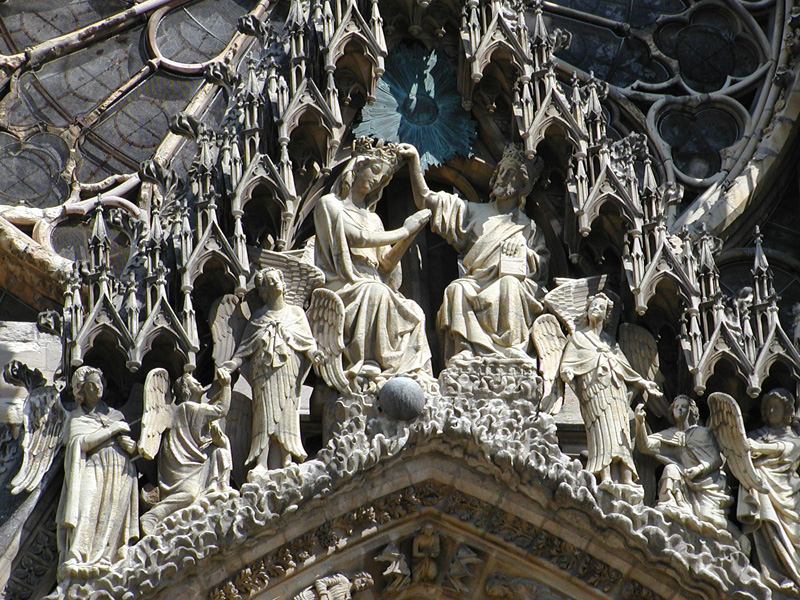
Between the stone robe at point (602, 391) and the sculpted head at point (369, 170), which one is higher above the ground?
the sculpted head at point (369, 170)

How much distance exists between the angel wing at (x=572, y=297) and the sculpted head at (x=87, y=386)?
2814 millimetres

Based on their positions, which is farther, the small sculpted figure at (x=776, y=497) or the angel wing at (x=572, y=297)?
Answer: the angel wing at (x=572, y=297)

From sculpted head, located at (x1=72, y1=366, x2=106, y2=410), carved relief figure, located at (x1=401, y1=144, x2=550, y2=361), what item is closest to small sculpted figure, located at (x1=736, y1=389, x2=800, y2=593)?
carved relief figure, located at (x1=401, y1=144, x2=550, y2=361)

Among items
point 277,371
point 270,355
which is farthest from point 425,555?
point 270,355

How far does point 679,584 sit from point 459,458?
4.75 feet

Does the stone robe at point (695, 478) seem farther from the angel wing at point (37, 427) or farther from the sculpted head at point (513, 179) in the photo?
the angel wing at point (37, 427)

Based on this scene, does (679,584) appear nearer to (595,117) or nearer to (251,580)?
(251,580)

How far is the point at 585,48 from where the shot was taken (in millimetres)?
15250

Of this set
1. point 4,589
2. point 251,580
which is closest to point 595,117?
point 251,580

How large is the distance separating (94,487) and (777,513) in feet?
12.9

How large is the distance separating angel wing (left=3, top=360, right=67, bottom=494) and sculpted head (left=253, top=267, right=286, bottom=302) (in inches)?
54.8

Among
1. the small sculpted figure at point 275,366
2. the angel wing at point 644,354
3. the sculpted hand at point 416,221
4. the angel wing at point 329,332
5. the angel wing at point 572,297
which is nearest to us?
the small sculpted figure at point 275,366

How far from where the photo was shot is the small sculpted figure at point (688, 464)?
38.0ft

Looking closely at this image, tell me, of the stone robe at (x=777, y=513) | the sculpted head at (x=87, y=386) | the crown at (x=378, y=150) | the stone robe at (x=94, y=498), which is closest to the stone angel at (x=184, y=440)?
the stone robe at (x=94, y=498)
